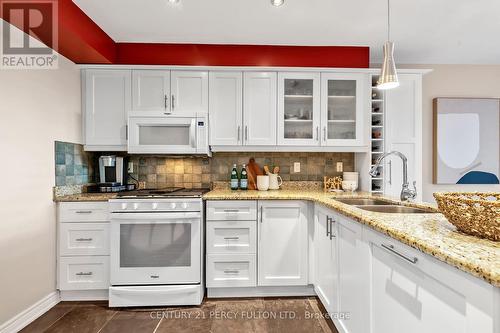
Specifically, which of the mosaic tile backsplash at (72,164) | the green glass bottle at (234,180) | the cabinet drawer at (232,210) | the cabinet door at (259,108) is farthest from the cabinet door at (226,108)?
the mosaic tile backsplash at (72,164)

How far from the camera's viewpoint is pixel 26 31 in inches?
83.5

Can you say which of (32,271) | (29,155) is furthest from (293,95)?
(32,271)

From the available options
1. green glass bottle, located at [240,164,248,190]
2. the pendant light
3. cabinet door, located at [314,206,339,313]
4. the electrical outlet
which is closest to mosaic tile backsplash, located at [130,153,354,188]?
the electrical outlet

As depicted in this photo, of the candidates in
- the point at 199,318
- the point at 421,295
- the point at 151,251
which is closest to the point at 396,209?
the point at 421,295

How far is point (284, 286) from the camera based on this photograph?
8.36 ft

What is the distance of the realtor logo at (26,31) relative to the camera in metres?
1.93

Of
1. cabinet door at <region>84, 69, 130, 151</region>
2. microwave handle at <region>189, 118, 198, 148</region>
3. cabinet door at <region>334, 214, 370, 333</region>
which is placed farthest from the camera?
cabinet door at <region>84, 69, 130, 151</region>

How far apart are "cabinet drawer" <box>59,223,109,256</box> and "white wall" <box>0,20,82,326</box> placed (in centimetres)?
13

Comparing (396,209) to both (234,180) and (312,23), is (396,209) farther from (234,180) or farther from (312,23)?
(312,23)

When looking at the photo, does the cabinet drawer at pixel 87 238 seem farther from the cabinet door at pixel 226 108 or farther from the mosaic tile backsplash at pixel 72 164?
the cabinet door at pixel 226 108

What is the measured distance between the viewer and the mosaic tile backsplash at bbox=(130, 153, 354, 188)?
10.2ft

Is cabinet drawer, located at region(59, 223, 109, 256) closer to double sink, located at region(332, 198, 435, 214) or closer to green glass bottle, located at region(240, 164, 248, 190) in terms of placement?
green glass bottle, located at region(240, 164, 248, 190)

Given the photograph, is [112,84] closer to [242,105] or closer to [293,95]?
[242,105]

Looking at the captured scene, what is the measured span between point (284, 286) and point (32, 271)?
208 centimetres
